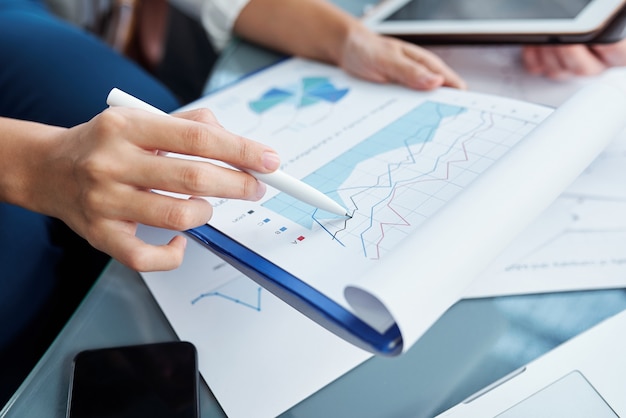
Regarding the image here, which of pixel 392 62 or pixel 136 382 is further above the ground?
pixel 392 62

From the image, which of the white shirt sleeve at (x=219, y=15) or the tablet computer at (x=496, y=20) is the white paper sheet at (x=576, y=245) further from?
the white shirt sleeve at (x=219, y=15)

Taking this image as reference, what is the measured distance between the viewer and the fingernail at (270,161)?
1.23 feet

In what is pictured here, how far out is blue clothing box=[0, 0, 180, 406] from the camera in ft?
1.85

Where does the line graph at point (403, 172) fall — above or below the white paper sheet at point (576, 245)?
above

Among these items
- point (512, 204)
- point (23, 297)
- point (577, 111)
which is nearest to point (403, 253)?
point (512, 204)

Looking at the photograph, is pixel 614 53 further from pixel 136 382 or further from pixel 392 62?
pixel 136 382

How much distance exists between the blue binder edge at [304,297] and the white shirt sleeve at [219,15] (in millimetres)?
435

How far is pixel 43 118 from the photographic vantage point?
0.65 meters

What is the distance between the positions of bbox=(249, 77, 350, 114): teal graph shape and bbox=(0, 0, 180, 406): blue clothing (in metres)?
0.17

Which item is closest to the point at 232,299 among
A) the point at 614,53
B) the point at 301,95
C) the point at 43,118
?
the point at 301,95

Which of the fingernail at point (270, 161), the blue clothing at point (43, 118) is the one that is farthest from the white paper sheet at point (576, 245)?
the blue clothing at point (43, 118)

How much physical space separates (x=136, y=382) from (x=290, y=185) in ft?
0.58

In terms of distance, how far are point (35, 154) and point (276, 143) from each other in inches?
8.0

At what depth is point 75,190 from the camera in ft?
1.28
